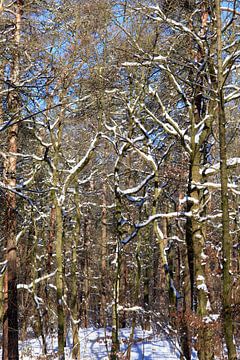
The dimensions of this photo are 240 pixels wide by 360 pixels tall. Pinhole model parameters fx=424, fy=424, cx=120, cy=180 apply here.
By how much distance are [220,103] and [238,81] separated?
4745 mm

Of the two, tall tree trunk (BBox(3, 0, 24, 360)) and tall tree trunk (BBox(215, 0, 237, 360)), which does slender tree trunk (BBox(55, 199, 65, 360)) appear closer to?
tall tree trunk (BBox(3, 0, 24, 360))

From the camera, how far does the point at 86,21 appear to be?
34.3 feet

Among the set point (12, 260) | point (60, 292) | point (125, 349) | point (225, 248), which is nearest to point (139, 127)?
point (12, 260)

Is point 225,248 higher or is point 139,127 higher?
point 139,127

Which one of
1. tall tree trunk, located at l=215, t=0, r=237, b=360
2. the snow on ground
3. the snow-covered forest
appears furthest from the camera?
the snow on ground

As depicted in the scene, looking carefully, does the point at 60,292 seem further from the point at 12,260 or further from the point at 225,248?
the point at 225,248

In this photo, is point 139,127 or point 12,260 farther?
point 139,127

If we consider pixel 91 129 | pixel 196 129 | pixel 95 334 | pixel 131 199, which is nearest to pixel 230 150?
pixel 91 129

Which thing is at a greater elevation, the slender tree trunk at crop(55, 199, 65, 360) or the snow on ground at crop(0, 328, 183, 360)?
the slender tree trunk at crop(55, 199, 65, 360)

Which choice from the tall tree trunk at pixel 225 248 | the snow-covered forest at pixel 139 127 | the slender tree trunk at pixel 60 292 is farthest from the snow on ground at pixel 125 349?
the tall tree trunk at pixel 225 248

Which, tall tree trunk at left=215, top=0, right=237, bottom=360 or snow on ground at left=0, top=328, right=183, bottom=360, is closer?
tall tree trunk at left=215, top=0, right=237, bottom=360

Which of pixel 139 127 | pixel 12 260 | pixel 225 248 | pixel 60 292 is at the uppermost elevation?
pixel 139 127

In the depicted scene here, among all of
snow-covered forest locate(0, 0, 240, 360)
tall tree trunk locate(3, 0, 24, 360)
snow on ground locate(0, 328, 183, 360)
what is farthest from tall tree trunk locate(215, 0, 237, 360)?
snow on ground locate(0, 328, 183, 360)

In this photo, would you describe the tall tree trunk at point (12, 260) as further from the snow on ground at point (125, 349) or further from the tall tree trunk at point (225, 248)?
the tall tree trunk at point (225, 248)
